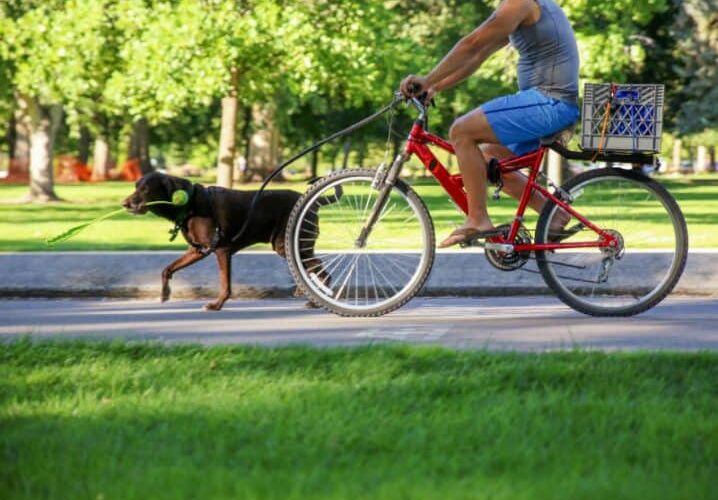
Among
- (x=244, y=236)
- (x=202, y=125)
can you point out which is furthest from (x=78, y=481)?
(x=202, y=125)

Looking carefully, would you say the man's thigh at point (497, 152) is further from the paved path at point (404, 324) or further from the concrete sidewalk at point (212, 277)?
the concrete sidewalk at point (212, 277)

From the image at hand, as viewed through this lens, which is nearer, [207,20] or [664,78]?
[207,20]

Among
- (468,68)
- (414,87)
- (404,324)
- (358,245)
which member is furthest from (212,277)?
(468,68)

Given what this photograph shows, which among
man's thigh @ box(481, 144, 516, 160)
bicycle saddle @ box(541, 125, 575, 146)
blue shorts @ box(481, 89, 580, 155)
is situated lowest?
man's thigh @ box(481, 144, 516, 160)

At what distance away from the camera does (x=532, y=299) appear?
980 centimetres

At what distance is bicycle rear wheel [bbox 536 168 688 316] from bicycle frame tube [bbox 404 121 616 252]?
4 centimetres

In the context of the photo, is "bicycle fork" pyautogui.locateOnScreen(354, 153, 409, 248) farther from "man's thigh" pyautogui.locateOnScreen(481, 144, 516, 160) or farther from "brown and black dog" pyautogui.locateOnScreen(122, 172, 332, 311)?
"brown and black dog" pyautogui.locateOnScreen(122, 172, 332, 311)

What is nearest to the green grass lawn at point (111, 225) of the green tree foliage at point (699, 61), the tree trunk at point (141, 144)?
the green tree foliage at point (699, 61)

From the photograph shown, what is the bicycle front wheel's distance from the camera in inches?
314

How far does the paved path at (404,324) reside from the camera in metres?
6.96

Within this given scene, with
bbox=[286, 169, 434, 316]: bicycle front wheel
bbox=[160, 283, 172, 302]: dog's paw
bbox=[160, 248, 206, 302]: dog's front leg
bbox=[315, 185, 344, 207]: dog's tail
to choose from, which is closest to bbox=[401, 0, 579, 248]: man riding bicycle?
bbox=[286, 169, 434, 316]: bicycle front wheel

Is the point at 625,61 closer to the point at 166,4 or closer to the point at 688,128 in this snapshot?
the point at 688,128

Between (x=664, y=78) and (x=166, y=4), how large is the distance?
A: 24239mm

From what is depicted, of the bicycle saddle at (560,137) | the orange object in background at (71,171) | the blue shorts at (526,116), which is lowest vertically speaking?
the orange object in background at (71,171)
